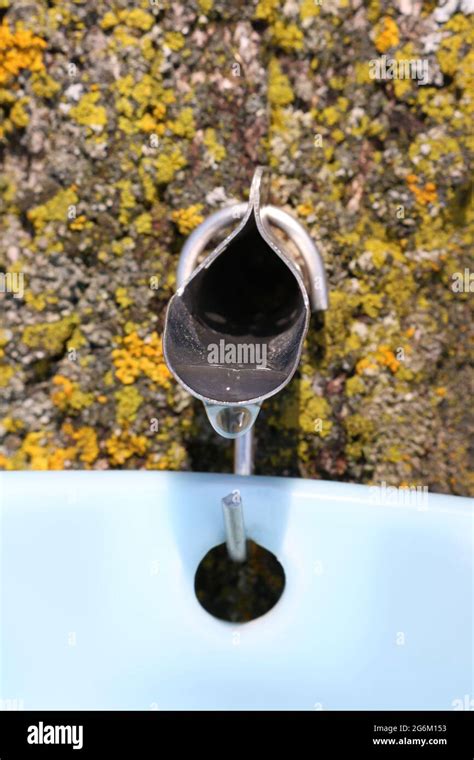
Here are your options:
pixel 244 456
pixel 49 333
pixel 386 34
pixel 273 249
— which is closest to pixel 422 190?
pixel 386 34

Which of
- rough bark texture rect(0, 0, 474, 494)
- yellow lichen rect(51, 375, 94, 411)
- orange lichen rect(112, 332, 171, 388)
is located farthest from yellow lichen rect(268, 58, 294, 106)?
yellow lichen rect(51, 375, 94, 411)

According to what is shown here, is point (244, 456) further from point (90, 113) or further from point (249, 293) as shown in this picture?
point (90, 113)

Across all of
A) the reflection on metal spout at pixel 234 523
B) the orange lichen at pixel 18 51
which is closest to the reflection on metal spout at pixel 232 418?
the reflection on metal spout at pixel 234 523

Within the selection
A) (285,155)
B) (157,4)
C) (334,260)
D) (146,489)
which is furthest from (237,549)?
(157,4)

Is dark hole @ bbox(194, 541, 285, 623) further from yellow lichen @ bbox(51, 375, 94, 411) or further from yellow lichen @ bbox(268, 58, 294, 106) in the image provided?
yellow lichen @ bbox(268, 58, 294, 106)

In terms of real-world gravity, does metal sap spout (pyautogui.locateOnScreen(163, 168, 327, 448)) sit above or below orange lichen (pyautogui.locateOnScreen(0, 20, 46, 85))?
below

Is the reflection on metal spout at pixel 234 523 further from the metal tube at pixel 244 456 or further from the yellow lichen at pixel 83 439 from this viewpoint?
the yellow lichen at pixel 83 439
